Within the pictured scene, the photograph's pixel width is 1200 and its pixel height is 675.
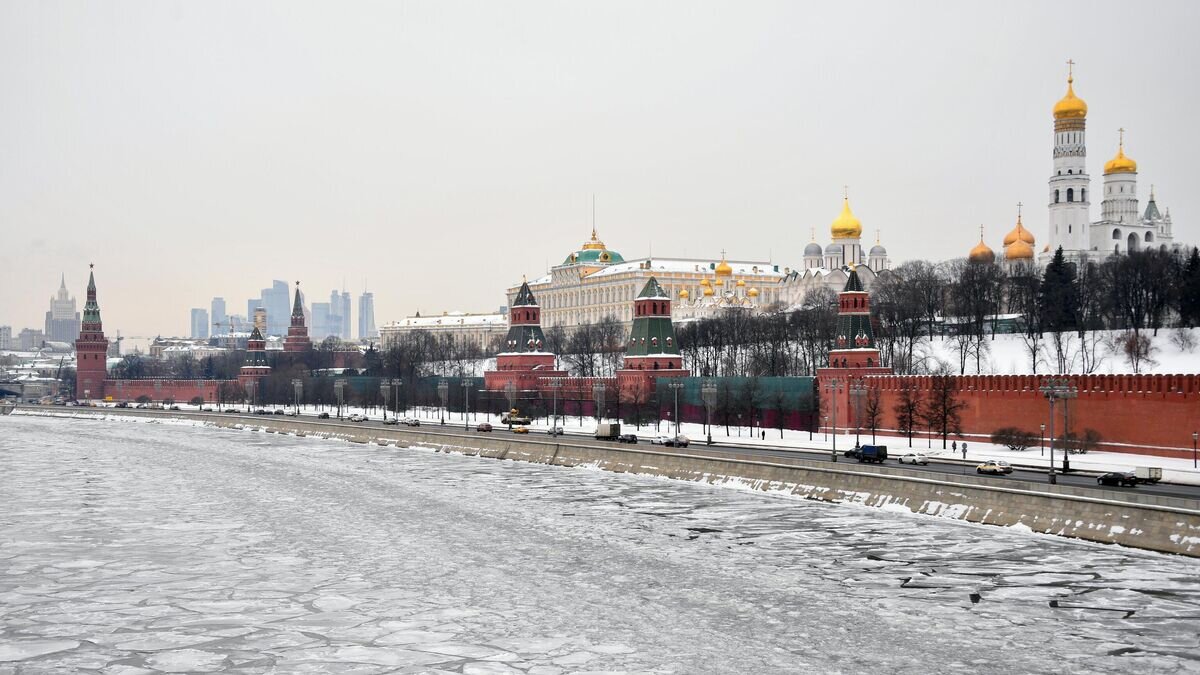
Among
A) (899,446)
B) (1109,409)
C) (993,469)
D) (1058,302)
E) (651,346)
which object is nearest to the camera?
(993,469)

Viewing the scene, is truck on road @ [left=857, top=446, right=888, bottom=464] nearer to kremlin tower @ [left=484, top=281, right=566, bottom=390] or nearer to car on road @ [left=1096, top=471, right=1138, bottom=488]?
car on road @ [left=1096, top=471, right=1138, bottom=488]

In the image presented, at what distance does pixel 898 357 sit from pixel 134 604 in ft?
219

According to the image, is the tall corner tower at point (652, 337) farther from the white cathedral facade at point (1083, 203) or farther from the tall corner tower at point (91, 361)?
the tall corner tower at point (91, 361)

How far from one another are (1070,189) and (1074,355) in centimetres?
3918

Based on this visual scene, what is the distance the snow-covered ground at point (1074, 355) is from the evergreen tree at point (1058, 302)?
116 centimetres

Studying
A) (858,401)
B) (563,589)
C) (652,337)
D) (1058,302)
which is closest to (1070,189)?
(1058,302)

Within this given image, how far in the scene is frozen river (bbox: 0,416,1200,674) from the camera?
642 inches

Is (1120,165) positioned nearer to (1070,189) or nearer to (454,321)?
(1070,189)

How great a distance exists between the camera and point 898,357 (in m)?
80.6

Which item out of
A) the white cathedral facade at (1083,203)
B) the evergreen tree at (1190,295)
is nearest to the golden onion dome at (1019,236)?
the white cathedral facade at (1083,203)

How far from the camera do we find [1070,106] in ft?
336

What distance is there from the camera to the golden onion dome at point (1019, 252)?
107 metres

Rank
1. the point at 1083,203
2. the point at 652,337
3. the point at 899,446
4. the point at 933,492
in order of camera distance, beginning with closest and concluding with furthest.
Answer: the point at 933,492 → the point at 899,446 → the point at 652,337 → the point at 1083,203

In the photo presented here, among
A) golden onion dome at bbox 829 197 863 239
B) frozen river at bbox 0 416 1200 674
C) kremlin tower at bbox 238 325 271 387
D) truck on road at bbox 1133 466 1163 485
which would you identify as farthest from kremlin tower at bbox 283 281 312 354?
truck on road at bbox 1133 466 1163 485
